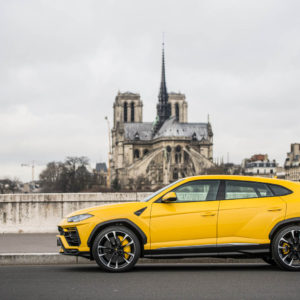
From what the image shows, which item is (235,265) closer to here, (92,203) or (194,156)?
(92,203)

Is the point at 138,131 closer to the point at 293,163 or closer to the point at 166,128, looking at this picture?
the point at 166,128

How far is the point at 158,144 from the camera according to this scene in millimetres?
166875

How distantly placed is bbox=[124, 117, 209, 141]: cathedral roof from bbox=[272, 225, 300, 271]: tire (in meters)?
157

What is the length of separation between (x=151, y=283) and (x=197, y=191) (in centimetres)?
194

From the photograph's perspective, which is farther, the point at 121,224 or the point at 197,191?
the point at 197,191

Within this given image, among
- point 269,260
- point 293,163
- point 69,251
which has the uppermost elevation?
point 293,163

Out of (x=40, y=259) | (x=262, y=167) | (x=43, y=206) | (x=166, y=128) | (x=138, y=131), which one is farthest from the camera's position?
(x=262, y=167)

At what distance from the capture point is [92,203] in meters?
17.6

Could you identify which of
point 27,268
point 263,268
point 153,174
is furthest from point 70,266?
point 153,174

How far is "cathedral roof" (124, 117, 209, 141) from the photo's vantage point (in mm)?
167625

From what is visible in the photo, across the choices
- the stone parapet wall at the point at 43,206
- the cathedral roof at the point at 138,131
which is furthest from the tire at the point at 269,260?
the cathedral roof at the point at 138,131

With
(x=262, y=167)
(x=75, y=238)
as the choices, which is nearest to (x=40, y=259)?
(x=75, y=238)

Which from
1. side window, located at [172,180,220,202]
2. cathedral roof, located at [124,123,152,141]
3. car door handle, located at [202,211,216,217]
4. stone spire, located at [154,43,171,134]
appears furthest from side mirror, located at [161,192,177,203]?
cathedral roof, located at [124,123,152,141]

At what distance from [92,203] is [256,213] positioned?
29.9 ft
